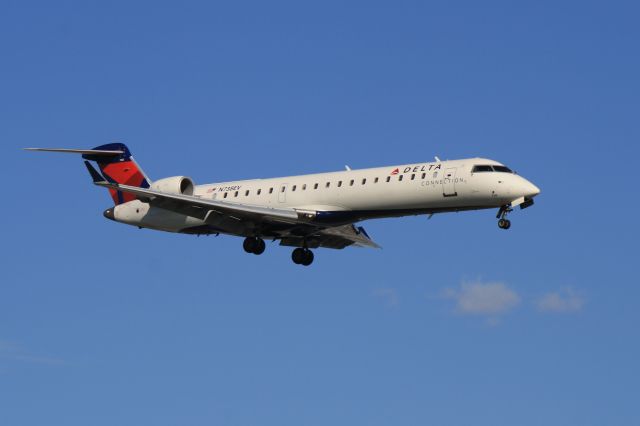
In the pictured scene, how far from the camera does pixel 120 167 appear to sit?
153ft

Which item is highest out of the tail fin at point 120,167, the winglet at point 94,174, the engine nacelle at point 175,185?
the tail fin at point 120,167

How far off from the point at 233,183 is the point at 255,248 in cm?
265

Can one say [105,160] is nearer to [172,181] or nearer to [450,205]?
[172,181]

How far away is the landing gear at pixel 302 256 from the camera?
43.8 meters

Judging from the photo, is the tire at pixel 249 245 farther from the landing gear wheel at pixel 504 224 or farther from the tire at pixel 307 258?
the landing gear wheel at pixel 504 224

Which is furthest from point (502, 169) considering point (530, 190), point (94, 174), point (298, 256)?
point (94, 174)

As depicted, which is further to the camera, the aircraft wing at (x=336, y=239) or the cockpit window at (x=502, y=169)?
the aircraft wing at (x=336, y=239)

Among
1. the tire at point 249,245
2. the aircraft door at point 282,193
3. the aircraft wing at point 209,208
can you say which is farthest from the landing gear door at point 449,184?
the tire at point 249,245

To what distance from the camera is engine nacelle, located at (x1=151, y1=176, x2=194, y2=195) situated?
142 feet

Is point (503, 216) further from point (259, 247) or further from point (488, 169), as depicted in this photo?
point (259, 247)

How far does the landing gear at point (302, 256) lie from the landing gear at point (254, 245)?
166cm

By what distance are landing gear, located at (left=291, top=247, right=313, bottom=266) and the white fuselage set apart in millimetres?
2392

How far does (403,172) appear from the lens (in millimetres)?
39562

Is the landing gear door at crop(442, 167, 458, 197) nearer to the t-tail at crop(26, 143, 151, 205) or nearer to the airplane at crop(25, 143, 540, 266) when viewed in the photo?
the airplane at crop(25, 143, 540, 266)
